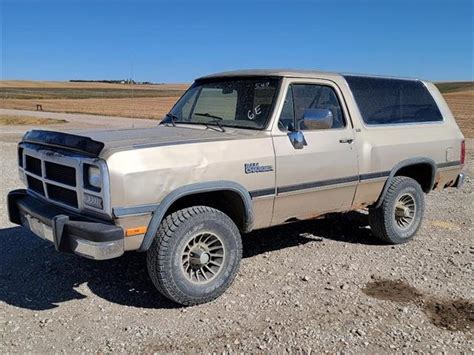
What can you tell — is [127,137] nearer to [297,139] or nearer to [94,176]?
[94,176]

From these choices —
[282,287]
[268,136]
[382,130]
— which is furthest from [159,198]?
[382,130]

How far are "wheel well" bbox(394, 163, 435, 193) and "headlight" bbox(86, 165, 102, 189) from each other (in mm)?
3624

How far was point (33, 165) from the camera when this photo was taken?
4691 mm

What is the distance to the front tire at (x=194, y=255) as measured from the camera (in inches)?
158

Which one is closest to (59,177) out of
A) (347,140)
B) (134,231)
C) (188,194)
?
(134,231)

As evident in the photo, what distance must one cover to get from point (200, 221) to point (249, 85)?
1609 millimetres

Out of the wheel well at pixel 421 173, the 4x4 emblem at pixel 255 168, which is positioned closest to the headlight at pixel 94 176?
the 4x4 emblem at pixel 255 168

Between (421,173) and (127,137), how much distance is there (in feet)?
12.3

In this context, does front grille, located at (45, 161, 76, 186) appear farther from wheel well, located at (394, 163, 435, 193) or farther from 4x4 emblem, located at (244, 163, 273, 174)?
wheel well, located at (394, 163, 435, 193)

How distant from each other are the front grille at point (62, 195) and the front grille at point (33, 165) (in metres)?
0.27

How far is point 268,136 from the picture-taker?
4.52 meters

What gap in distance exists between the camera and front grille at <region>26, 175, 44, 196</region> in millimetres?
4551

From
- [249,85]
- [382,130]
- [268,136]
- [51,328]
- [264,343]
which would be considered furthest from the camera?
[382,130]

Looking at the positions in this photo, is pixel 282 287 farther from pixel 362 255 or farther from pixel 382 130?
pixel 382 130
